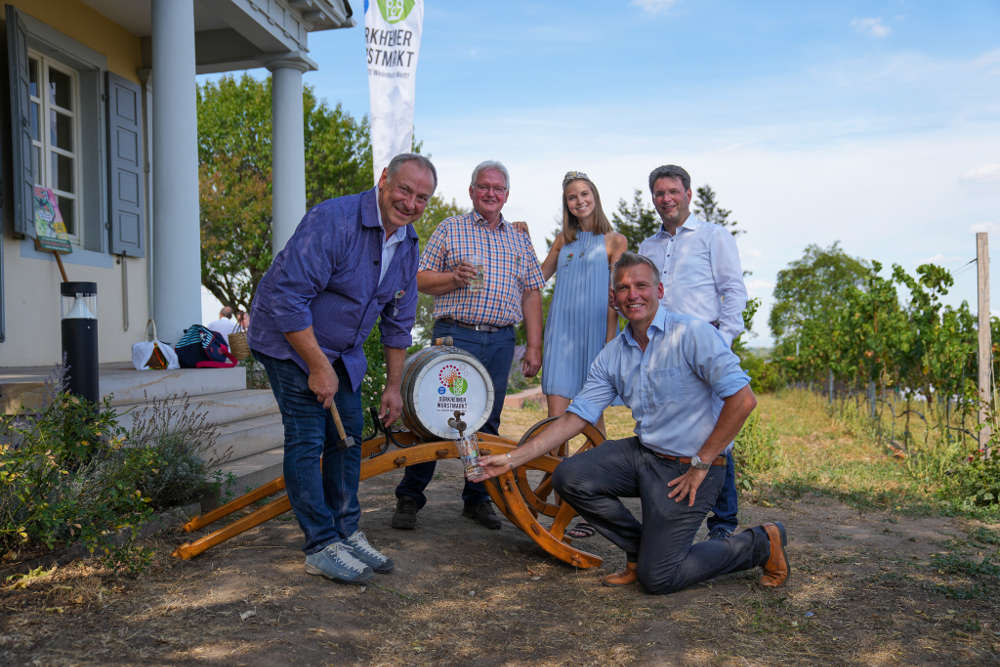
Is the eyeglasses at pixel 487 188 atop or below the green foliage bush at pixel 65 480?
atop

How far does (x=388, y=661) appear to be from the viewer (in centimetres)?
271

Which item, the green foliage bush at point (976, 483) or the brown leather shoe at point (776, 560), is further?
the green foliage bush at point (976, 483)

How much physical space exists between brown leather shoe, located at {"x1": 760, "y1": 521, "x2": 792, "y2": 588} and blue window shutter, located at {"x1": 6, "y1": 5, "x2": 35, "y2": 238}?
6664 millimetres

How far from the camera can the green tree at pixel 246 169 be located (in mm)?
Result: 24078

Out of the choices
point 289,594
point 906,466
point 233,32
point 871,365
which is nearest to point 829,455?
point 906,466

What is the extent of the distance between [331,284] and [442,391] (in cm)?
82

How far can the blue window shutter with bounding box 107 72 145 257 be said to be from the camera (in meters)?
8.34

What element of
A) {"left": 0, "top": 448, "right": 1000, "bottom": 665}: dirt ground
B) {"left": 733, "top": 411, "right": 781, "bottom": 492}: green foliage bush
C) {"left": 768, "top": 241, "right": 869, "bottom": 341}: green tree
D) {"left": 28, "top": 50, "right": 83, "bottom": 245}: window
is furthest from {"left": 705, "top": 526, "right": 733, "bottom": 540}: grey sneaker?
{"left": 768, "top": 241, "right": 869, "bottom": 341}: green tree

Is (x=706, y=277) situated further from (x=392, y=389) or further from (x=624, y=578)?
(x=392, y=389)

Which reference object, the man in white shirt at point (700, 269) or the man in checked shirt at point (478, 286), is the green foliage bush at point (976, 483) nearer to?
the man in white shirt at point (700, 269)

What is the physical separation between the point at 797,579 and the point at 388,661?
2043 mm

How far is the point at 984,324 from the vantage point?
6.26m

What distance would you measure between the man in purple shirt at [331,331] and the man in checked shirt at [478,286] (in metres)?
0.76

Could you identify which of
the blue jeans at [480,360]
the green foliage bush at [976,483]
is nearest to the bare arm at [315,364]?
the blue jeans at [480,360]
